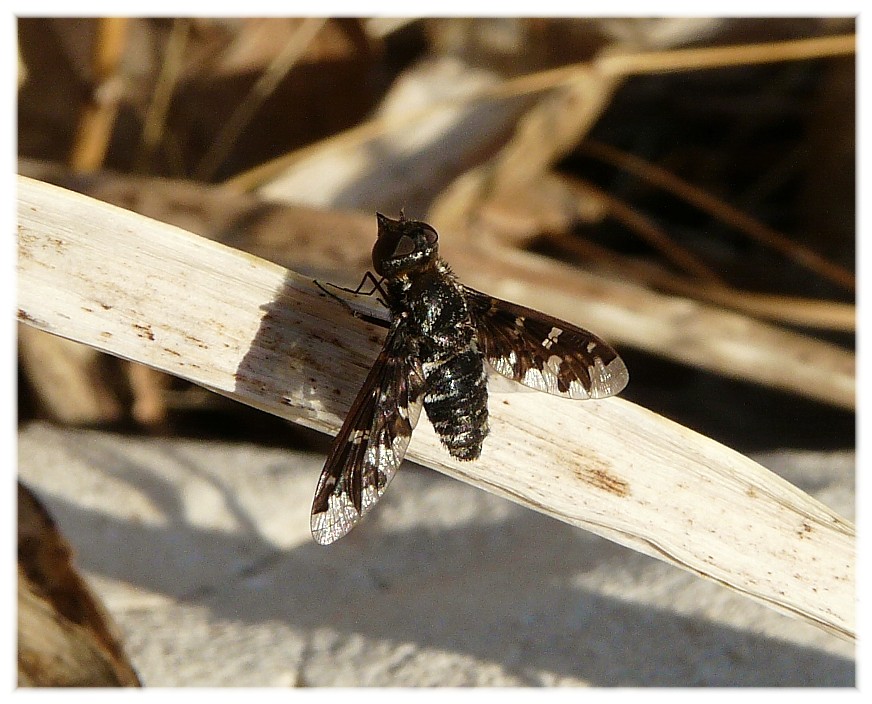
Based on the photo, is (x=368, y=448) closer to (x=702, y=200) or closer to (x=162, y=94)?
(x=162, y=94)

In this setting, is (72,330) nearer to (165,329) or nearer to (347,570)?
(165,329)

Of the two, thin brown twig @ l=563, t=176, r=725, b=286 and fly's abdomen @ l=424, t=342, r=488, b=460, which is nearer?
fly's abdomen @ l=424, t=342, r=488, b=460

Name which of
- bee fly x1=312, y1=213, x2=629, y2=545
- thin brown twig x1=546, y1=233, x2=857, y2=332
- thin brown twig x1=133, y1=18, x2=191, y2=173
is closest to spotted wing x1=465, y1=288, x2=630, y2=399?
bee fly x1=312, y1=213, x2=629, y2=545

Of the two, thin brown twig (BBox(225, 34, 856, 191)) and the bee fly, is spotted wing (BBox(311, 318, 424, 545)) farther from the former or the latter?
thin brown twig (BBox(225, 34, 856, 191))

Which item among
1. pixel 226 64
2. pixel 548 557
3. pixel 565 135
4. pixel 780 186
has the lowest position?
pixel 548 557

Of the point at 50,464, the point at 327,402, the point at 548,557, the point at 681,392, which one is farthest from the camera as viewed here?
the point at 681,392

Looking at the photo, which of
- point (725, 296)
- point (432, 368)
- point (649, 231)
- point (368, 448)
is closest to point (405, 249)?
point (432, 368)

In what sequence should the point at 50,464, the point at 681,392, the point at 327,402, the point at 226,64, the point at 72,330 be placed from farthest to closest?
1. the point at 681,392
2. the point at 226,64
3. the point at 50,464
4. the point at 327,402
5. the point at 72,330

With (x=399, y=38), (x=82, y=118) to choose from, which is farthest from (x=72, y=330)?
(x=399, y=38)
